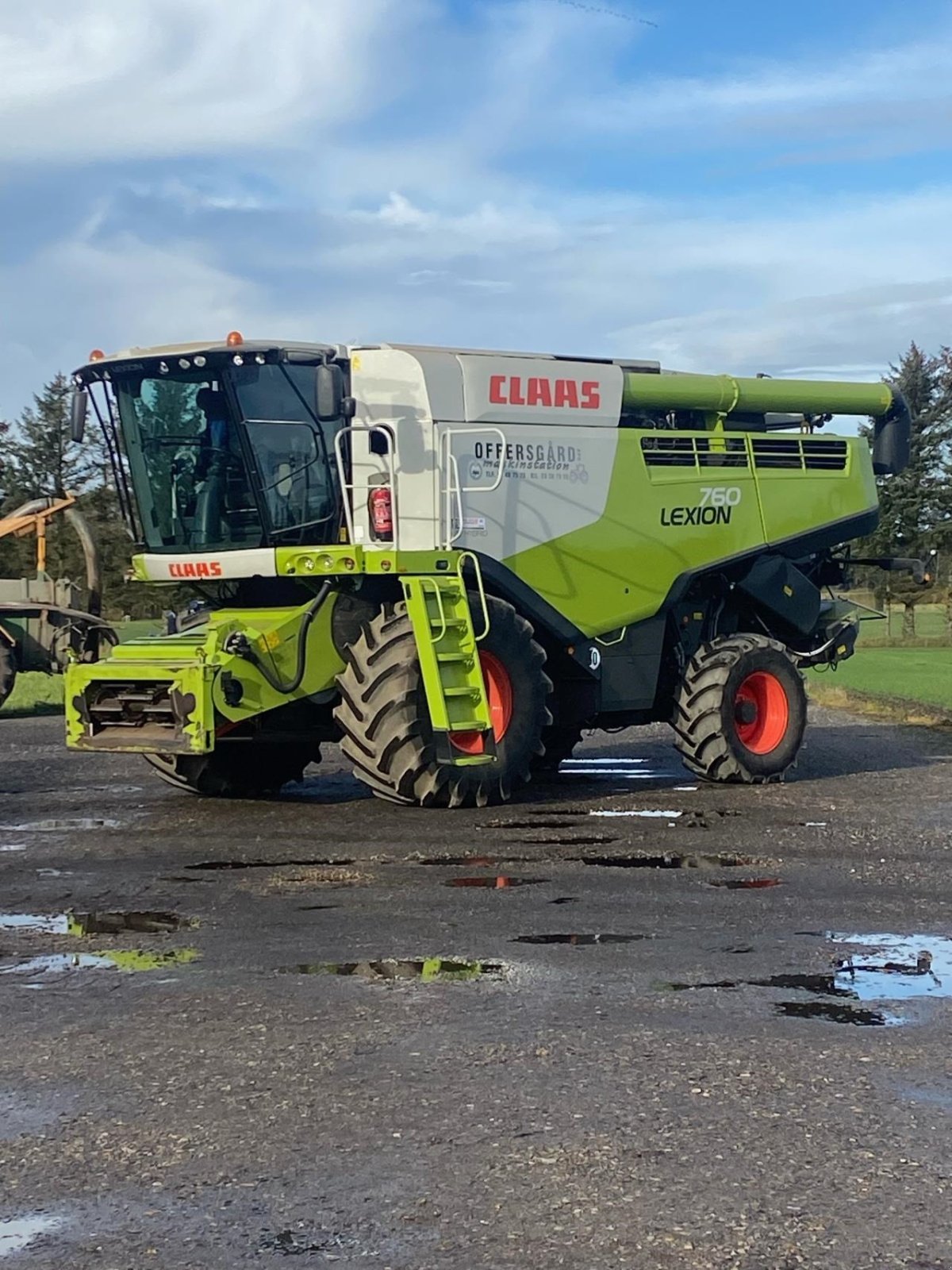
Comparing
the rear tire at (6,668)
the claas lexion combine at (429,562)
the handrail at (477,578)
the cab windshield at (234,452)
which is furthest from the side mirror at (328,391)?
the rear tire at (6,668)

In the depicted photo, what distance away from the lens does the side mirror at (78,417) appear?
11.8 metres

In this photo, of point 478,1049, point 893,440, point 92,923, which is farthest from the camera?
point 893,440

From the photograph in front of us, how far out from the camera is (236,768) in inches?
510

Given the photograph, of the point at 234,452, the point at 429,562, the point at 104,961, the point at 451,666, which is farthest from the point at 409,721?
the point at 104,961

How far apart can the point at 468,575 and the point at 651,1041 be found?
6631 mm

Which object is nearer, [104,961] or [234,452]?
[104,961]

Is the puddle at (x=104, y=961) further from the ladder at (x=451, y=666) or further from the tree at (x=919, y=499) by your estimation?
the tree at (x=919, y=499)

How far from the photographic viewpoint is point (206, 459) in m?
12.1

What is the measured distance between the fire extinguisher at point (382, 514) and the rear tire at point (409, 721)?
56 cm

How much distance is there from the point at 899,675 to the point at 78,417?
24656 millimetres

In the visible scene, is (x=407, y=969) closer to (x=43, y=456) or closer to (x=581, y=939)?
(x=581, y=939)

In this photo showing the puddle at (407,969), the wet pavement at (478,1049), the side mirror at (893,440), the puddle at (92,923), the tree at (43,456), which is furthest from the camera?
the tree at (43,456)

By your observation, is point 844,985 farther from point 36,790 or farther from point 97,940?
point 36,790

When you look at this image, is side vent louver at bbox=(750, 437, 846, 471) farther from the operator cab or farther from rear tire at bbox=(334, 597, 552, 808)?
the operator cab
